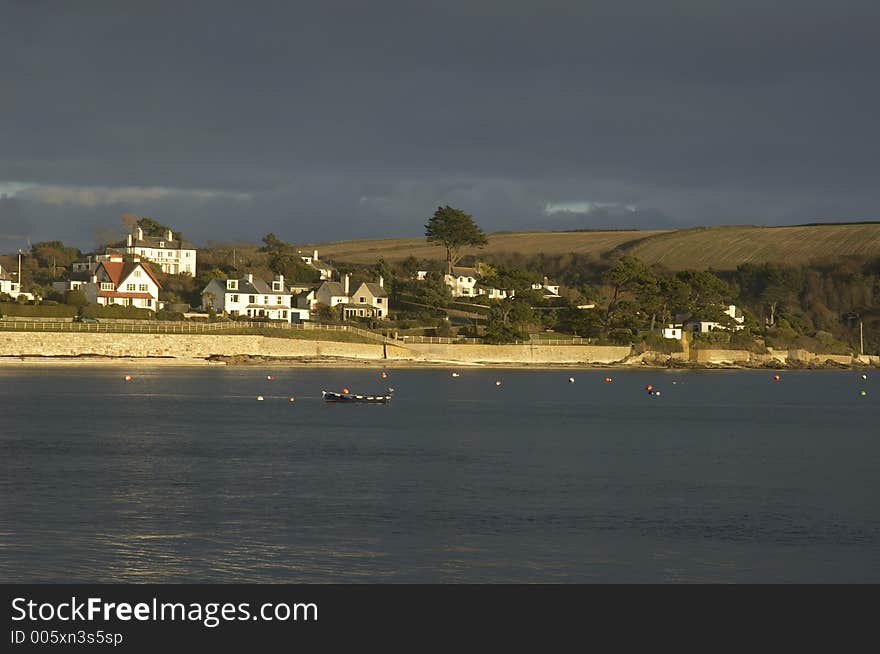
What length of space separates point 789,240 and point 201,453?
172 meters

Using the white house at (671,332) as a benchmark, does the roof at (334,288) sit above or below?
above

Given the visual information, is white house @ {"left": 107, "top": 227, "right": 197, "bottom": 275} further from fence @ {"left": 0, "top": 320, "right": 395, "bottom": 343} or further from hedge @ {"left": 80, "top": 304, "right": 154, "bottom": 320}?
fence @ {"left": 0, "top": 320, "right": 395, "bottom": 343}

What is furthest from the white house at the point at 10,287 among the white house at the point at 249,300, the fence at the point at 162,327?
the fence at the point at 162,327

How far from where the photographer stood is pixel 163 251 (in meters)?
138

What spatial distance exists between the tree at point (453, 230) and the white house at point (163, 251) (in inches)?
1177

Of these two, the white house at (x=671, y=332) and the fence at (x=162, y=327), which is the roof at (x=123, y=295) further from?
the white house at (x=671, y=332)

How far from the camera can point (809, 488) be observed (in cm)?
3319

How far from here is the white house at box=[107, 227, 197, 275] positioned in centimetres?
13500

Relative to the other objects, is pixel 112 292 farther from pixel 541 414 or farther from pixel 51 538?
pixel 51 538

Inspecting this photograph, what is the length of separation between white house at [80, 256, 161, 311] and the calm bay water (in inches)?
1954

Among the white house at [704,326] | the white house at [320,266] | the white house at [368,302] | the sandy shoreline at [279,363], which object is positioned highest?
the white house at [320,266]

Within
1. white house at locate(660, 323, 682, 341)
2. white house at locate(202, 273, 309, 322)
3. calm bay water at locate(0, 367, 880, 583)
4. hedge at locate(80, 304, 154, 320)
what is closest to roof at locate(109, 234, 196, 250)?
white house at locate(202, 273, 309, 322)

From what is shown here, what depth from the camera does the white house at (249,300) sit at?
122000 millimetres
